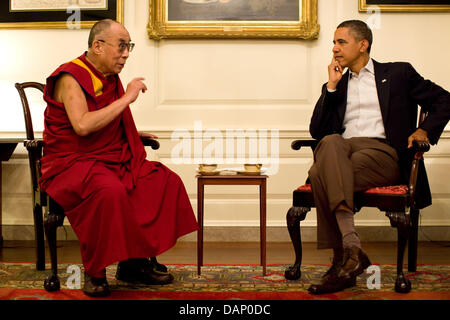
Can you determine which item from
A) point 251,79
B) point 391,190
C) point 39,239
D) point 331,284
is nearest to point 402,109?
point 391,190

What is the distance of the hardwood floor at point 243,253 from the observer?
3.27m

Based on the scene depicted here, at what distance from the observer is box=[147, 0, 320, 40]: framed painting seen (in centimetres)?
395

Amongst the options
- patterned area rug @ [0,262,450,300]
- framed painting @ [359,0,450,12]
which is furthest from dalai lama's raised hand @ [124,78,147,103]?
framed painting @ [359,0,450,12]

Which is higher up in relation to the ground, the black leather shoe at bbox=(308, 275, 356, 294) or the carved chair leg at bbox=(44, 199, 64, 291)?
the carved chair leg at bbox=(44, 199, 64, 291)

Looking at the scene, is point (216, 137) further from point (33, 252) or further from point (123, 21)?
point (33, 252)

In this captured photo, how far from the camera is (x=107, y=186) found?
2.37 metres

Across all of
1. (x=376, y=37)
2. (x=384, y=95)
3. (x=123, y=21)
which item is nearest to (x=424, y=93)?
(x=384, y=95)

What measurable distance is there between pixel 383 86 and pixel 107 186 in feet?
5.26

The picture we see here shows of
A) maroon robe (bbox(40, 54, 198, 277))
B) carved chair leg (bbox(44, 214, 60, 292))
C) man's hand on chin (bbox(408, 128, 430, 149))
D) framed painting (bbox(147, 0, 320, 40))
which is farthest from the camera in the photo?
framed painting (bbox(147, 0, 320, 40))

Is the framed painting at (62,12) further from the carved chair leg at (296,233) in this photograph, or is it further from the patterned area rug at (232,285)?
the carved chair leg at (296,233)

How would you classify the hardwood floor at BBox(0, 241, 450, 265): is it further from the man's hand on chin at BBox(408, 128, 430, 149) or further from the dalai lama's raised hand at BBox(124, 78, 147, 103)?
the dalai lama's raised hand at BBox(124, 78, 147, 103)

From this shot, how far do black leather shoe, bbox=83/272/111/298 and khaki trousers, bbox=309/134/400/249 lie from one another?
1.03 metres

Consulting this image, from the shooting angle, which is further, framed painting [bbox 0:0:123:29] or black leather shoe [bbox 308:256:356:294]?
framed painting [bbox 0:0:123:29]

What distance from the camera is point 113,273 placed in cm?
288
